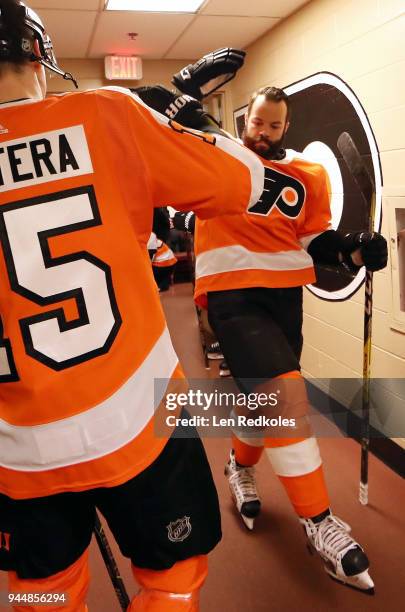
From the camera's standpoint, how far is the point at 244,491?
6.51ft

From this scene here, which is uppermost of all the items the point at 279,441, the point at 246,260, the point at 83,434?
the point at 246,260

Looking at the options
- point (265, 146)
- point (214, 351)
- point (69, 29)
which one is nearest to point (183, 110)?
point (265, 146)

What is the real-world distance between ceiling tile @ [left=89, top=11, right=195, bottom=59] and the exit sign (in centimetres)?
7

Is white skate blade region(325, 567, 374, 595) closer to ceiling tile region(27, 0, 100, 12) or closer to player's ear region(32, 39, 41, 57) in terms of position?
player's ear region(32, 39, 41, 57)

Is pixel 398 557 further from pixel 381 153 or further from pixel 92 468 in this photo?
pixel 381 153

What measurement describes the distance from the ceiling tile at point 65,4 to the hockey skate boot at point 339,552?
9.06 ft

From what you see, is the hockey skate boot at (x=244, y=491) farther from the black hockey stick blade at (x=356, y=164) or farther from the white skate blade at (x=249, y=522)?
the black hockey stick blade at (x=356, y=164)

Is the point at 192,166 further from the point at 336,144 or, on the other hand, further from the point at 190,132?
the point at 336,144

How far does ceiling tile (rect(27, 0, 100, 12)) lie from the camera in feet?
8.71

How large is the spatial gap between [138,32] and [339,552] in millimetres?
3328

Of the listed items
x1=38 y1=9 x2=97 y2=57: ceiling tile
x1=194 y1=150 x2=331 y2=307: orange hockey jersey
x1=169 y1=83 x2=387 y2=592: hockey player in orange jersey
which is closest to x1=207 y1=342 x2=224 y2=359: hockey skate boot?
A: x1=169 y1=83 x2=387 y2=592: hockey player in orange jersey

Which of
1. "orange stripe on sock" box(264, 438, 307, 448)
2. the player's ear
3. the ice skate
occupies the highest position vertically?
the player's ear

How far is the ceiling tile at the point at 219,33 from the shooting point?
10.1 ft

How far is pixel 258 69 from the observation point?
338 centimetres
